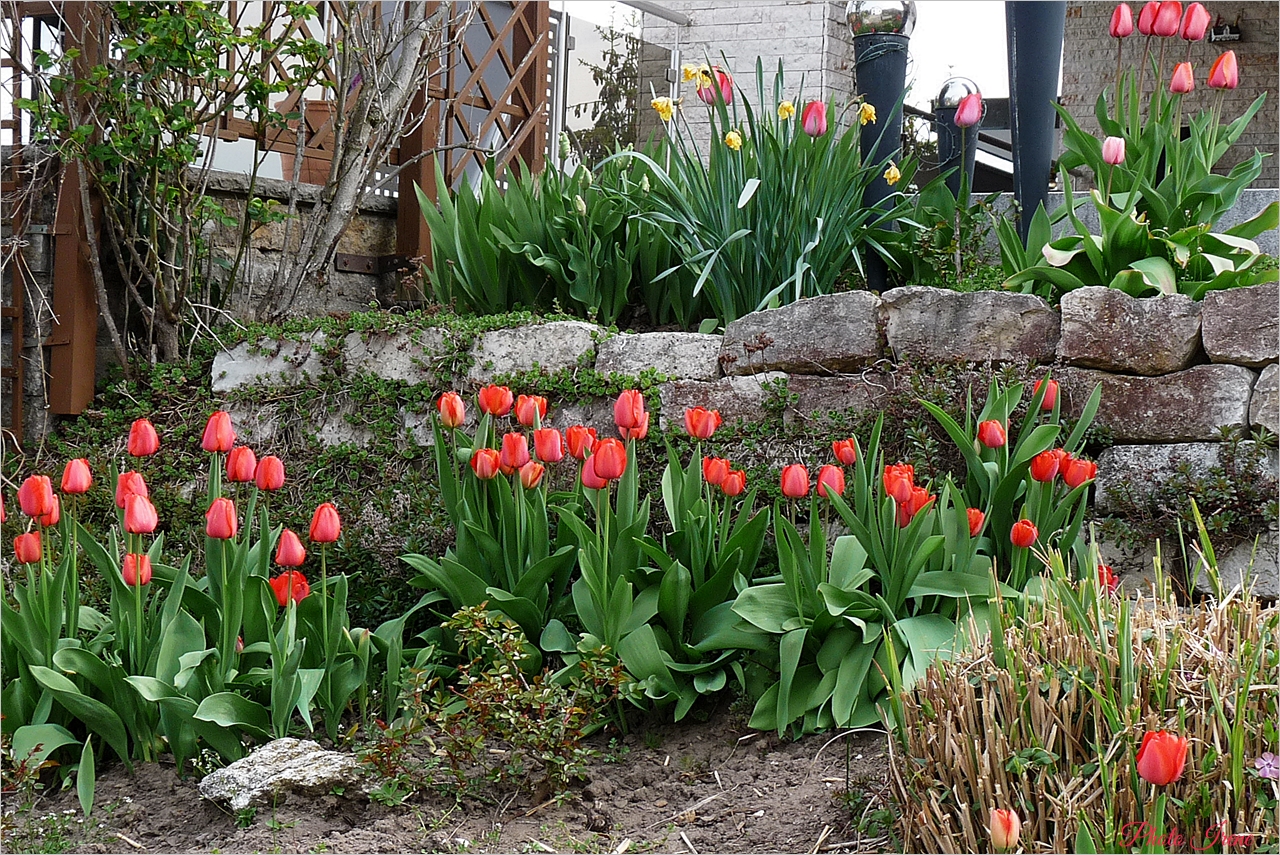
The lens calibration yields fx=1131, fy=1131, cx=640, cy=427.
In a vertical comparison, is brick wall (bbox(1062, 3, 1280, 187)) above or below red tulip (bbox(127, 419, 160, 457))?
above

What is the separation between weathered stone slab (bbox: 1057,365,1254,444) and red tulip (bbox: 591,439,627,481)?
4.59 feet

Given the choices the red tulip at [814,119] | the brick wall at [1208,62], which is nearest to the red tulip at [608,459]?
the red tulip at [814,119]

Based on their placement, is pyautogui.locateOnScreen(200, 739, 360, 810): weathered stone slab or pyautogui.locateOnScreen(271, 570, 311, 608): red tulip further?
pyautogui.locateOnScreen(271, 570, 311, 608): red tulip

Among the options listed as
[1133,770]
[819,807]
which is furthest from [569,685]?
[1133,770]

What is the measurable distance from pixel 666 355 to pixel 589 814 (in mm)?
1673

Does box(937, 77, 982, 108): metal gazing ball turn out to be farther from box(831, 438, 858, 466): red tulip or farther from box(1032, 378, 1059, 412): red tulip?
box(831, 438, 858, 466): red tulip

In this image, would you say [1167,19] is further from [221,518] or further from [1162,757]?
[221,518]

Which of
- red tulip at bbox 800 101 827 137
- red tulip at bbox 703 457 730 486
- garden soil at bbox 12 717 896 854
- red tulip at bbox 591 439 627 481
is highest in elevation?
red tulip at bbox 800 101 827 137

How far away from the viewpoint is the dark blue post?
3.69 m

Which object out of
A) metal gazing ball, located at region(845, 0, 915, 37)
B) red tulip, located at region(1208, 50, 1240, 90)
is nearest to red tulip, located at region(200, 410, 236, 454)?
metal gazing ball, located at region(845, 0, 915, 37)

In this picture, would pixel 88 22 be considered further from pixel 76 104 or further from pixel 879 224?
pixel 879 224

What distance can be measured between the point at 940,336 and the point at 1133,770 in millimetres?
1737

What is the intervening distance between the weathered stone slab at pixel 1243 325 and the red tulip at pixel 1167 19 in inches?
33.1

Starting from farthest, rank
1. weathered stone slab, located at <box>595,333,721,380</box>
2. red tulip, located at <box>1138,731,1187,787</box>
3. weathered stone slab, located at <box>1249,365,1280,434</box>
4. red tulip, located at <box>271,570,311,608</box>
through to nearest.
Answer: weathered stone slab, located at <box>595,333,721,380</box>, weathered stone slab, located at <box>1249,365,1280,434</box>, red tulip, located at <box>271,570,311,608</box>, red tulip, located at <box>1138,731,1187,787</box>
